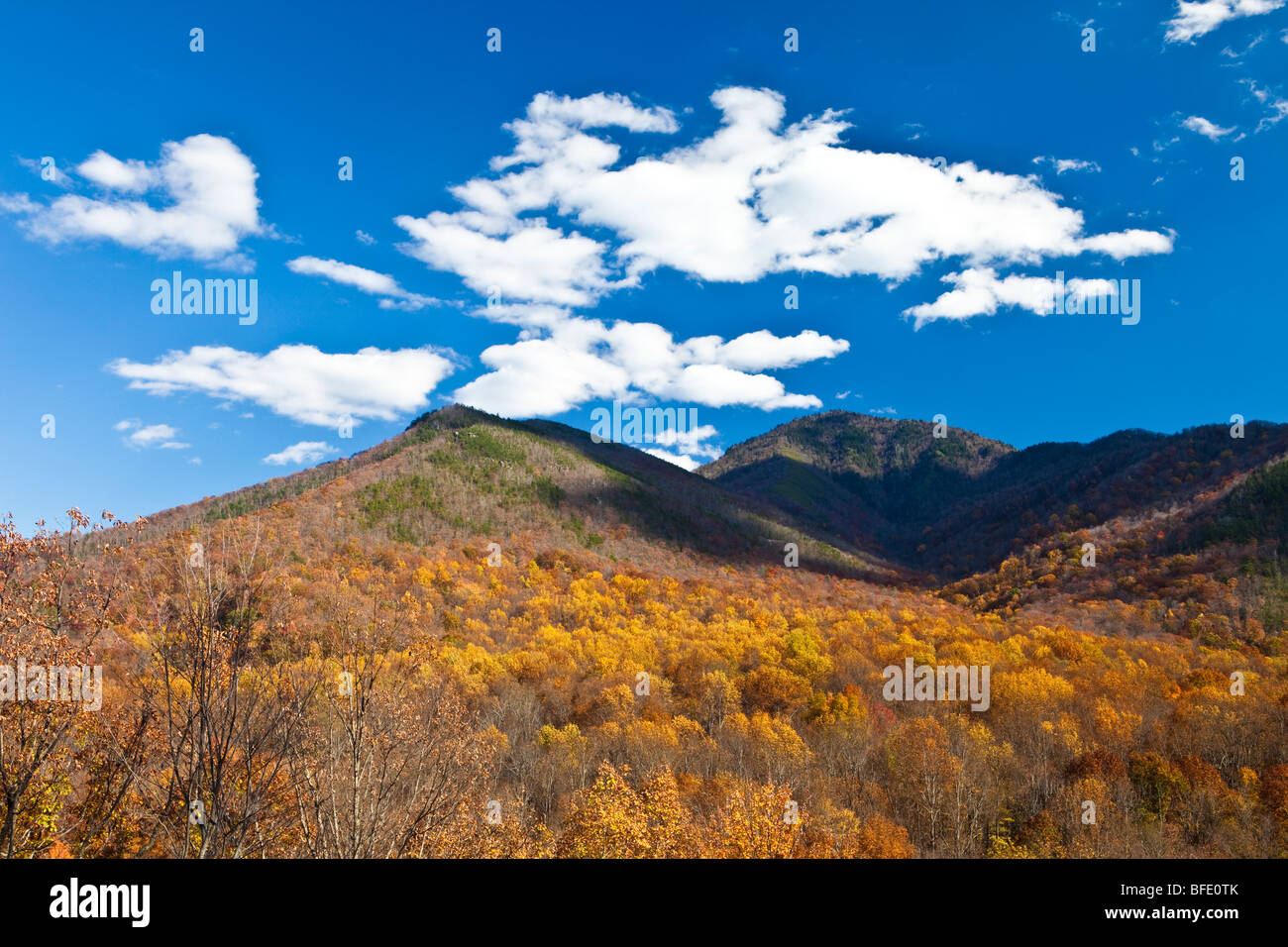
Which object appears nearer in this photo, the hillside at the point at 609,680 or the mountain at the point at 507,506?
the hillside at the point at 609,680

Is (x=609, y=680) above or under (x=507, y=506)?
under

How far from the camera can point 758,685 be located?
65125 mm

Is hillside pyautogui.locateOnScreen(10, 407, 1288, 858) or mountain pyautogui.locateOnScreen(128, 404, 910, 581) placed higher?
mountain pyautogui.locateOnScreen(128, 404, 910, 581)

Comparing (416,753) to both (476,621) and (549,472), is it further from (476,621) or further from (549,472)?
(549,472)

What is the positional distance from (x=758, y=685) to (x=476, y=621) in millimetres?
36235

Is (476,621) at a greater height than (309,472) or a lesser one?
lesser

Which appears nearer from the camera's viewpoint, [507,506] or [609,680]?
[609,680]

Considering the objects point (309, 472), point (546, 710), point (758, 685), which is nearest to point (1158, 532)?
point (758, 685)

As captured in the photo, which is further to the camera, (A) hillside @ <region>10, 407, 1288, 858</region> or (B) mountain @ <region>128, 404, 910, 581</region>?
(B) mountain @ <region>128, 404, 910, 581</region>

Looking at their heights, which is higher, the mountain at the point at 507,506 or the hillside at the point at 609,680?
the mountain at the point at 507,506
